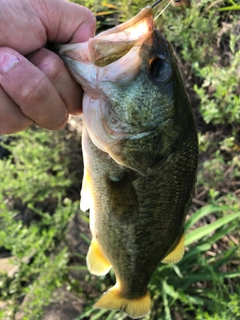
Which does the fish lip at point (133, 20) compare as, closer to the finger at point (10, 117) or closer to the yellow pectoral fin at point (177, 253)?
the finger at point (10, 117)

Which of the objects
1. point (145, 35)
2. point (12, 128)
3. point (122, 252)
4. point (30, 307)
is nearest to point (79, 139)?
point (30, 307)

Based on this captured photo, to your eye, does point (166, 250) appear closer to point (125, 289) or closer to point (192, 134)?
point (125, 289)

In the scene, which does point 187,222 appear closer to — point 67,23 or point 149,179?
point 149,179

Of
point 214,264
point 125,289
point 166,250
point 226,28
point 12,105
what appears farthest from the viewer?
point 226,28

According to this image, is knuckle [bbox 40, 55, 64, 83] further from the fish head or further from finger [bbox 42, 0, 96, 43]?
finger [bbox 42, 0, 96, 43]

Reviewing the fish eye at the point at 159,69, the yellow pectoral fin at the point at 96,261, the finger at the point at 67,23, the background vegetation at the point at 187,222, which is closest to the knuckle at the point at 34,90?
the finger at the point at 67,23

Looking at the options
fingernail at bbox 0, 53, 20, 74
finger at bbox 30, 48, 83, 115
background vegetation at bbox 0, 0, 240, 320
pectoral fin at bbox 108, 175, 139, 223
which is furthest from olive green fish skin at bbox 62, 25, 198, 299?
background vegetation at bbox 0, 0, 240, 320
